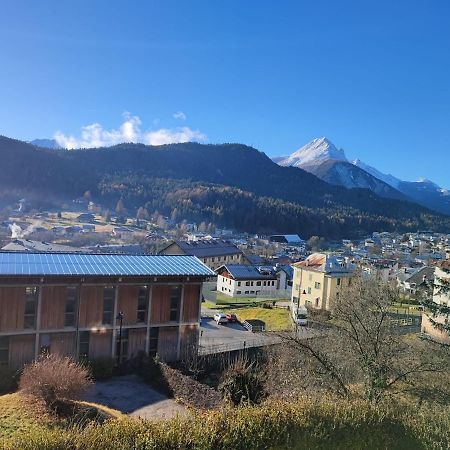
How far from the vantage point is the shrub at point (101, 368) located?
69.1 ft

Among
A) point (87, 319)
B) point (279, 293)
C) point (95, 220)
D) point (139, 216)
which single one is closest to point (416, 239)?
point (139, 216)

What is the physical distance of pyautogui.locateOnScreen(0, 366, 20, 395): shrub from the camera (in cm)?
1847

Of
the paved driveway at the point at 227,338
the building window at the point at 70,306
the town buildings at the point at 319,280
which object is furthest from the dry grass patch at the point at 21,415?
the town buildings at the point at 319,280

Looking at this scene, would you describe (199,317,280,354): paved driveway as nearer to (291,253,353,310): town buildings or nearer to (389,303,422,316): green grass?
(291,253,353,310): town buildings

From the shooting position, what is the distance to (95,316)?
22.4m

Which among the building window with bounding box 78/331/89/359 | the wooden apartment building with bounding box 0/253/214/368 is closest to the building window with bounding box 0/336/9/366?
the wooden apartment building with bounding box 0/253/214/368

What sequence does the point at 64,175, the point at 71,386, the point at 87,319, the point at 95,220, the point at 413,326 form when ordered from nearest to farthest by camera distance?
the point at 71,386 → the point at 87,319 → the point at 413,326 → the point at 95,220 → the point at 64,175

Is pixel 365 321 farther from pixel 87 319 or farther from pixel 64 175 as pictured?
pixel 64 175

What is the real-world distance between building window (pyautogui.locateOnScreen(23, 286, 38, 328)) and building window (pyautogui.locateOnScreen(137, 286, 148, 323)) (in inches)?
194

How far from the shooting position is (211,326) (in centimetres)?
3972

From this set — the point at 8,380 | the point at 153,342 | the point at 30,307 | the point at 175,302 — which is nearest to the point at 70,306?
the point at 30,307

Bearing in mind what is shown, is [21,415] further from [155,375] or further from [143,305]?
[143,305]

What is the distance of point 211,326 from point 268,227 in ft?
484

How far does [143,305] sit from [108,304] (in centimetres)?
180
